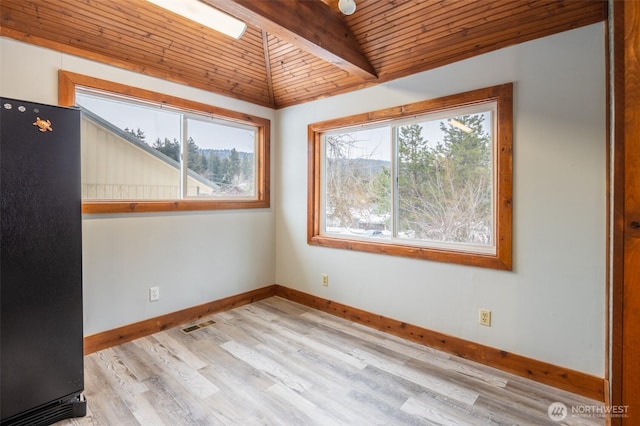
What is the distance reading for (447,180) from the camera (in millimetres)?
2598

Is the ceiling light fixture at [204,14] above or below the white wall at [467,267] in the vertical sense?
above

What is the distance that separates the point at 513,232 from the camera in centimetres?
222

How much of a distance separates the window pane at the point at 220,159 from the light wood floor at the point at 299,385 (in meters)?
1.50

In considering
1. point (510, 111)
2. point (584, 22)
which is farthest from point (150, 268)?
point (584, 22)

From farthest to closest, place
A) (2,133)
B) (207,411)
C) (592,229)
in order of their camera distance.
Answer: (592,229)
(207,411)
(2,133)

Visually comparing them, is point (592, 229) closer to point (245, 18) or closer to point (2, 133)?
point (245, 18)

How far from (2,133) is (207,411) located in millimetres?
1854

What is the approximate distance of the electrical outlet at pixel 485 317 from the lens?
2324 millimetres

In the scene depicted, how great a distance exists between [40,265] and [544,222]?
10.2 ft

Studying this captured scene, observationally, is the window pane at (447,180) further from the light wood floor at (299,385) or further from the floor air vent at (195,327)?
the floor air vent at (195,327)

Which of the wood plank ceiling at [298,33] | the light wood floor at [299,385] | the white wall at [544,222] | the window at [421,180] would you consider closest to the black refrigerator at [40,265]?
the light wood floor at [299,385]

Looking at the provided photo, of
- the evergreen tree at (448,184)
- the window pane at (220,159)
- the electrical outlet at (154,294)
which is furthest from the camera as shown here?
the window pane at (220,159)

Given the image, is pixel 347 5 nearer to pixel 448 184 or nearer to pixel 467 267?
pixel 448 184

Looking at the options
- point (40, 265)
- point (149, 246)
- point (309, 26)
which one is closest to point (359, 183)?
point (309, 26)
